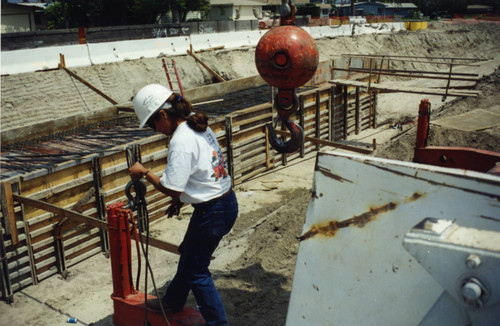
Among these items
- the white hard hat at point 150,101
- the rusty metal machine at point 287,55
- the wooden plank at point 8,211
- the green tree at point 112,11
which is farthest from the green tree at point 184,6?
the white hard hat at point 150,101

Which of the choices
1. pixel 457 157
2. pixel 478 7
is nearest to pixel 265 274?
pixel 457 157

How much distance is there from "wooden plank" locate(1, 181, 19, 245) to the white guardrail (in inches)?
401

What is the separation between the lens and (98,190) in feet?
24.9

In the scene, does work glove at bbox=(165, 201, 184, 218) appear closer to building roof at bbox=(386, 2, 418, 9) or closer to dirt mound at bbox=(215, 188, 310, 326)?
dirt mound at bbox=(215, 188, 310, 326)

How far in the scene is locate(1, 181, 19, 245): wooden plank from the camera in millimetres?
6266

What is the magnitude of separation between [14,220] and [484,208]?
6.18m

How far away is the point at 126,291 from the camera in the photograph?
176 inches

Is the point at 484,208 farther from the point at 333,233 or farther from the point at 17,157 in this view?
the point at 17,157

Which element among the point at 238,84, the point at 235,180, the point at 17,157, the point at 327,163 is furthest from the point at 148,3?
the point at 327,163

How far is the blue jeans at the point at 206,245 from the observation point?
3584 millimetres

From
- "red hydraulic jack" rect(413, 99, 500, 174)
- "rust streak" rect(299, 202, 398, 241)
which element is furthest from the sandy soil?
"rust streak" rect(299, 202, 398, 241)

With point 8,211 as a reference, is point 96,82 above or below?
above

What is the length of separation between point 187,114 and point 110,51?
1608 cm

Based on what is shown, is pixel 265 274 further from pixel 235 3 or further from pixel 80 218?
pixel 235 3
